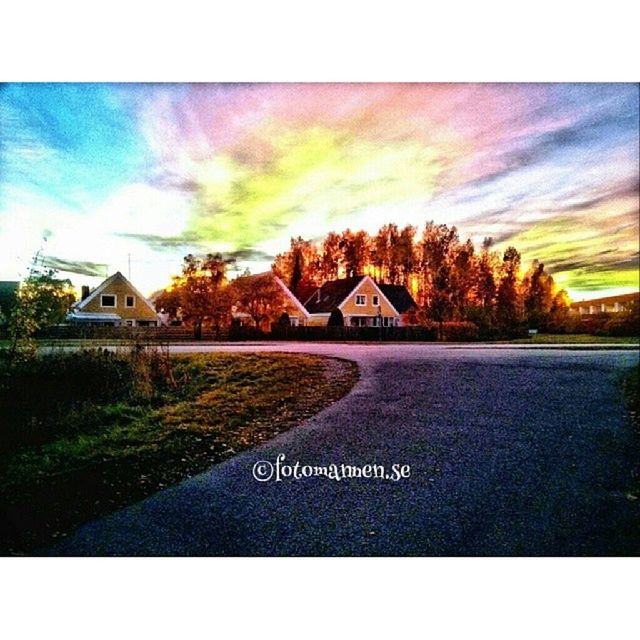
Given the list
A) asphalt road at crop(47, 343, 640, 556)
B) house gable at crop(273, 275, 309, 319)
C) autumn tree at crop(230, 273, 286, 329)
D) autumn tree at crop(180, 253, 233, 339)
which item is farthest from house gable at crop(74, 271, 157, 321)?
asphalt road at crop(47, 343, 640, 556)

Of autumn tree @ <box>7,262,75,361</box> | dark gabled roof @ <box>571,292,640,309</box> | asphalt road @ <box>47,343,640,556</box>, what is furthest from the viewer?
autumn tree @ <box>7,262,75,361</box>

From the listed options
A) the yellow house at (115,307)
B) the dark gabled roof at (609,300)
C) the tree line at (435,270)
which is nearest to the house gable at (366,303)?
the tree line at (435,270)

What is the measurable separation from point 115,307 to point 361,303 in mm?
2411

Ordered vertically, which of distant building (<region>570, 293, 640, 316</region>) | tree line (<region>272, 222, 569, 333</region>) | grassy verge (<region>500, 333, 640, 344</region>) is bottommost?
grassy verge (<region>500, 333, 640, 344</region>)

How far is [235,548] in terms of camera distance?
4707 millimetres

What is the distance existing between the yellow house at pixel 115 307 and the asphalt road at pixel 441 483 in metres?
1.67

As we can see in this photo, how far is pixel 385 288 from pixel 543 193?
1.70m

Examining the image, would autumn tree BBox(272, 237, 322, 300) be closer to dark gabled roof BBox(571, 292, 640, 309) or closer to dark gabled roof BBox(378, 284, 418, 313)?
dark gabled roof BBox(378, 284, 418, 313)

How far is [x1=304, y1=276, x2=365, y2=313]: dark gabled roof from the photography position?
570 centimetres

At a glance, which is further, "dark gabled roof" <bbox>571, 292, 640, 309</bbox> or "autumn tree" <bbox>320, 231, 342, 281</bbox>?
"autumn tree" <bbox>320, 231, 342, 281</bbox>

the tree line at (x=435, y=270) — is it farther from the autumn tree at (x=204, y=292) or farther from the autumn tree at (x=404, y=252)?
the autumn tree at (x=204, y=292)

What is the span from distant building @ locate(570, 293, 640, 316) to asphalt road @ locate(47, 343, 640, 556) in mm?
395

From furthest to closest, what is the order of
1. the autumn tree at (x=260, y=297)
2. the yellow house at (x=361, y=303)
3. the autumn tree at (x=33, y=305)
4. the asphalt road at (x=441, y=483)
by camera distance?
the yellow house at (x=361, y=303), the autumn tree at (x=260, y=297), the autumn tree at (x=33, y=305), the asphalt road at (x=441, y=483)

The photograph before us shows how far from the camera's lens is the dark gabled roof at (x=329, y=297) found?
570 centimetres
